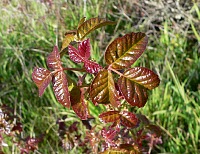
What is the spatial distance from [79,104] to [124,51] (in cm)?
18

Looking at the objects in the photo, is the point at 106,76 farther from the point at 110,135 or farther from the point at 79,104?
the point at 110,135

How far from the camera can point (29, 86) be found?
8.38 ft

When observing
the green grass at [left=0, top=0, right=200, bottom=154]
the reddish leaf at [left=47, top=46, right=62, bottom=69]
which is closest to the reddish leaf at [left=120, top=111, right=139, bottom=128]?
the reddish leaf at [left=47, top=46, right=62, bottom=69]

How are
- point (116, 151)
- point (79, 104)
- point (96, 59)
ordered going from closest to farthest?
point (79, 104) → point (116, 151) → point (96, 59)

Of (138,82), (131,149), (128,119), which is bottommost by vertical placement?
(131,149)

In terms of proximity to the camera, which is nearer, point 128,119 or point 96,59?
point 128,119

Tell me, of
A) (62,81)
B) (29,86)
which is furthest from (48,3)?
(62,81)

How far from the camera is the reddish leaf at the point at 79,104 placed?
85 cm

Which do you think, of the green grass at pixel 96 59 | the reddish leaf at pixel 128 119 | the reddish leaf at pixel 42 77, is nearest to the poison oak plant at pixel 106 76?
the reddish leaf at pixel 42 77

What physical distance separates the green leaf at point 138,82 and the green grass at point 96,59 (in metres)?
1.21

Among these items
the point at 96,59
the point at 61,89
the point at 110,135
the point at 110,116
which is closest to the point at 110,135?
the point at 110,135

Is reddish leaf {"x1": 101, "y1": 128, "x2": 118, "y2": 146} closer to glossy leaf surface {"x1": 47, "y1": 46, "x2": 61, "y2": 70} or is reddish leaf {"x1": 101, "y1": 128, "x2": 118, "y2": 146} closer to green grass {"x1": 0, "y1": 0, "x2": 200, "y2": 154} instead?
glossy leaf surface {"x1": 47, "y1": 46, "x2": 61, "y2": 70}

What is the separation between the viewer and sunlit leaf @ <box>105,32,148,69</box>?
753 mm

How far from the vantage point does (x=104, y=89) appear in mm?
748
